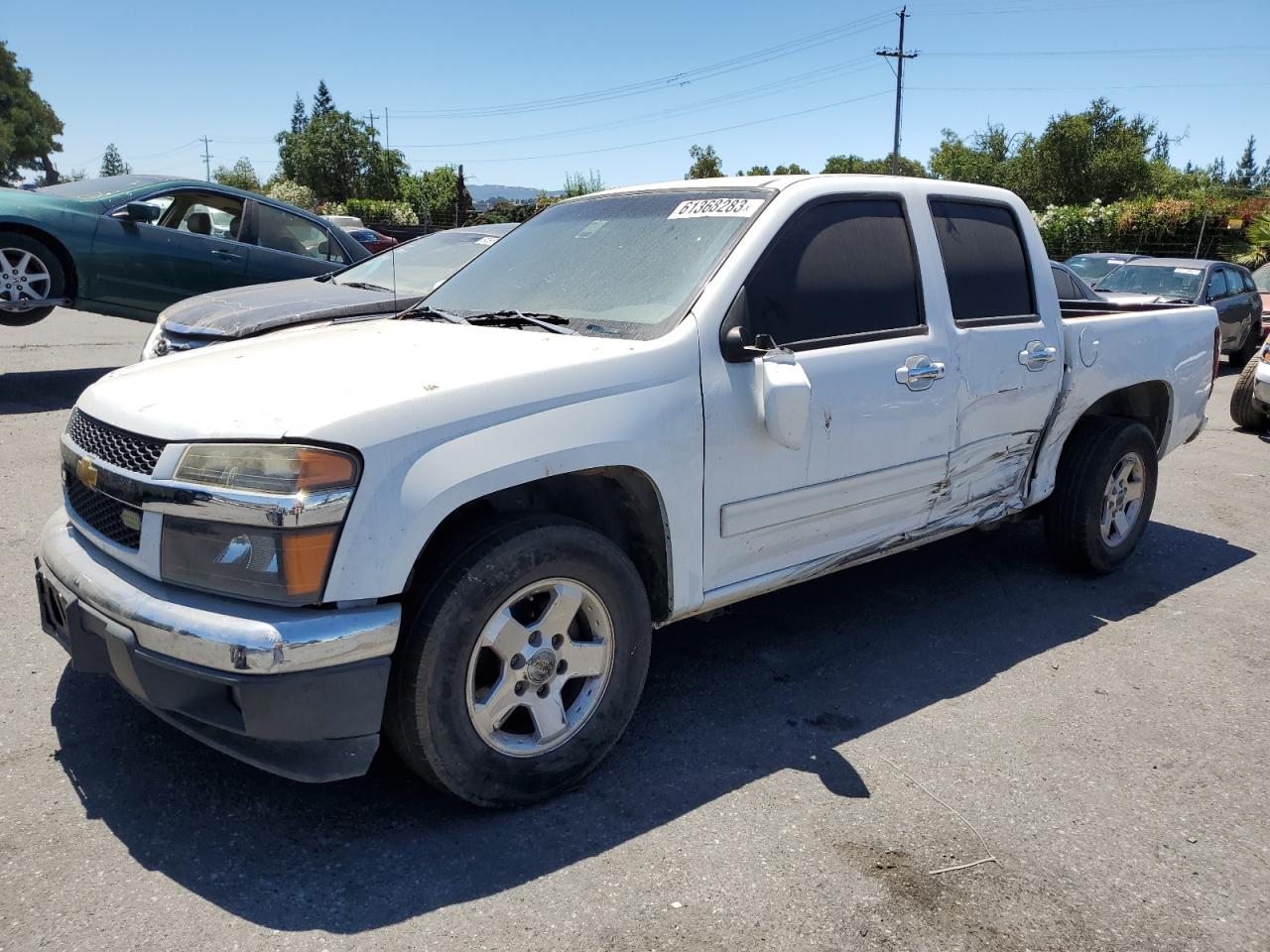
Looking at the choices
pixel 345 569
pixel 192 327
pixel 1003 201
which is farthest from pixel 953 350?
pixel 192 327

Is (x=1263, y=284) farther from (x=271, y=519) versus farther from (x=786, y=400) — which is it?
(x=271, y=519)

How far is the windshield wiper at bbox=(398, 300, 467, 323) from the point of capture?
3803 millimetres

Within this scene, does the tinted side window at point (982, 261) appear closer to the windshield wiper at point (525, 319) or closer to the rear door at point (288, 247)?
the windshield wiper at point (525, 319)

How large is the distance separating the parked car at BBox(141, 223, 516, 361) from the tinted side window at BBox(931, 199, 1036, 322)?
11.9 feet

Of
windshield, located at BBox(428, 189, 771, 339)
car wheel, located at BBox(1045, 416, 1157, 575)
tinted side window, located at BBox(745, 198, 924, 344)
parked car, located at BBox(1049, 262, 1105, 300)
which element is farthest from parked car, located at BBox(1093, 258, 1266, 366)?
windshield, located at BBox(428, 189, 771, 339)

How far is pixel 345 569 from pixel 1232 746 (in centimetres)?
311

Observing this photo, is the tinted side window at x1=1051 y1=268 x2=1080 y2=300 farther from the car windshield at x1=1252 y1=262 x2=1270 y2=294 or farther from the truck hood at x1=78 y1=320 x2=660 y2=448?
the car windshield at x1=1252 y1=262 x2=1270 y2=294

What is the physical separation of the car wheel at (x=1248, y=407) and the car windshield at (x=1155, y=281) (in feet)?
11.6

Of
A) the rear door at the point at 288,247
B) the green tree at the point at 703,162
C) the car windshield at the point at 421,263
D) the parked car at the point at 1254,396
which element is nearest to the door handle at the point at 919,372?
the car windshield at the point at 421,263

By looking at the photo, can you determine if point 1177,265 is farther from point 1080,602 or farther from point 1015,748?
point 1015,748

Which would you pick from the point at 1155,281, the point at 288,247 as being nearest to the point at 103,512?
the point at 288,247

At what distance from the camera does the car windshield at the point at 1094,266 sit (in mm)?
13836

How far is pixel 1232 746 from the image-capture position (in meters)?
3.62

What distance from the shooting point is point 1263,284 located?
15.0 meters
